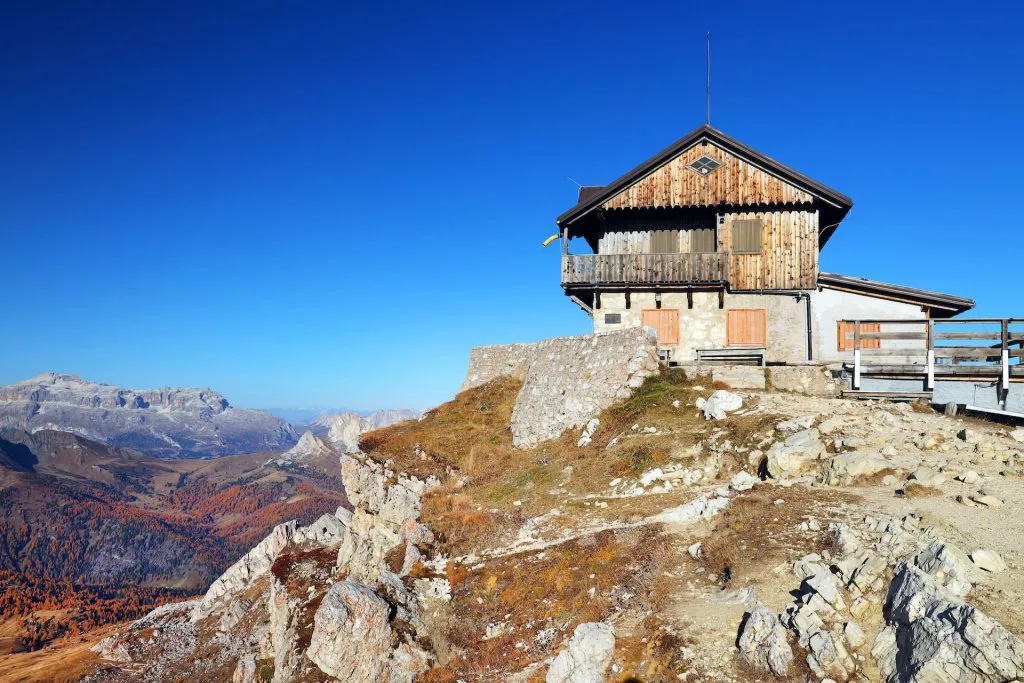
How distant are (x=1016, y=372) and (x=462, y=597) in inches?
837

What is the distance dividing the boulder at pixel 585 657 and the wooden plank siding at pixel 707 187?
26547mm

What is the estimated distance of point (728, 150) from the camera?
32.4 metres

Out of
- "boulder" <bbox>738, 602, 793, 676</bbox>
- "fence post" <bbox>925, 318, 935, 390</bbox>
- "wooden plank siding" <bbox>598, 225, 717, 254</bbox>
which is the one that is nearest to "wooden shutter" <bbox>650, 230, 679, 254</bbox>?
"wooden plank siding" <bbox>598, 225, 717, 254</bbox>

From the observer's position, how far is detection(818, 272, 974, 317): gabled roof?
30094mm

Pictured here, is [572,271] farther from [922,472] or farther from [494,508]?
[922,472]

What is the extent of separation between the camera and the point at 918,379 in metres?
21.5

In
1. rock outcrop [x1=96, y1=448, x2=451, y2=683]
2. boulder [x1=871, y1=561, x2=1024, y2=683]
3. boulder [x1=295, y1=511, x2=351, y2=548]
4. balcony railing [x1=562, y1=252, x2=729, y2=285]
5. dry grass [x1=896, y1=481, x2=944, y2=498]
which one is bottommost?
boulder [x1=295, y1=511, x2=351, y2=548]

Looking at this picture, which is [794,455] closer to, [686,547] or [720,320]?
[686,547]

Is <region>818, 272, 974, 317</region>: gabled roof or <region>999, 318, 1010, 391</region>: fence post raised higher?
<region>818, 272, 974, 317</region>: gabled roof

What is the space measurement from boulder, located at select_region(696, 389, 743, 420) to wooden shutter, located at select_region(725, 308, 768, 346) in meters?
12.0

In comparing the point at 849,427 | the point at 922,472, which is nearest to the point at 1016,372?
the point at 849,427

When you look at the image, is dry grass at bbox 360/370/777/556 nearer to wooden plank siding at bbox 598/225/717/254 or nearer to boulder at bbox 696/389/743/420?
boulder at bbox 696/389/743/420

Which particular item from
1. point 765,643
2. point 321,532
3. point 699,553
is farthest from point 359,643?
point 321,532

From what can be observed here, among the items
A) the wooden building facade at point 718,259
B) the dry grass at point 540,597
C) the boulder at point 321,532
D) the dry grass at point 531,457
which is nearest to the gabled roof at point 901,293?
the wooden building facade at point 718,259
